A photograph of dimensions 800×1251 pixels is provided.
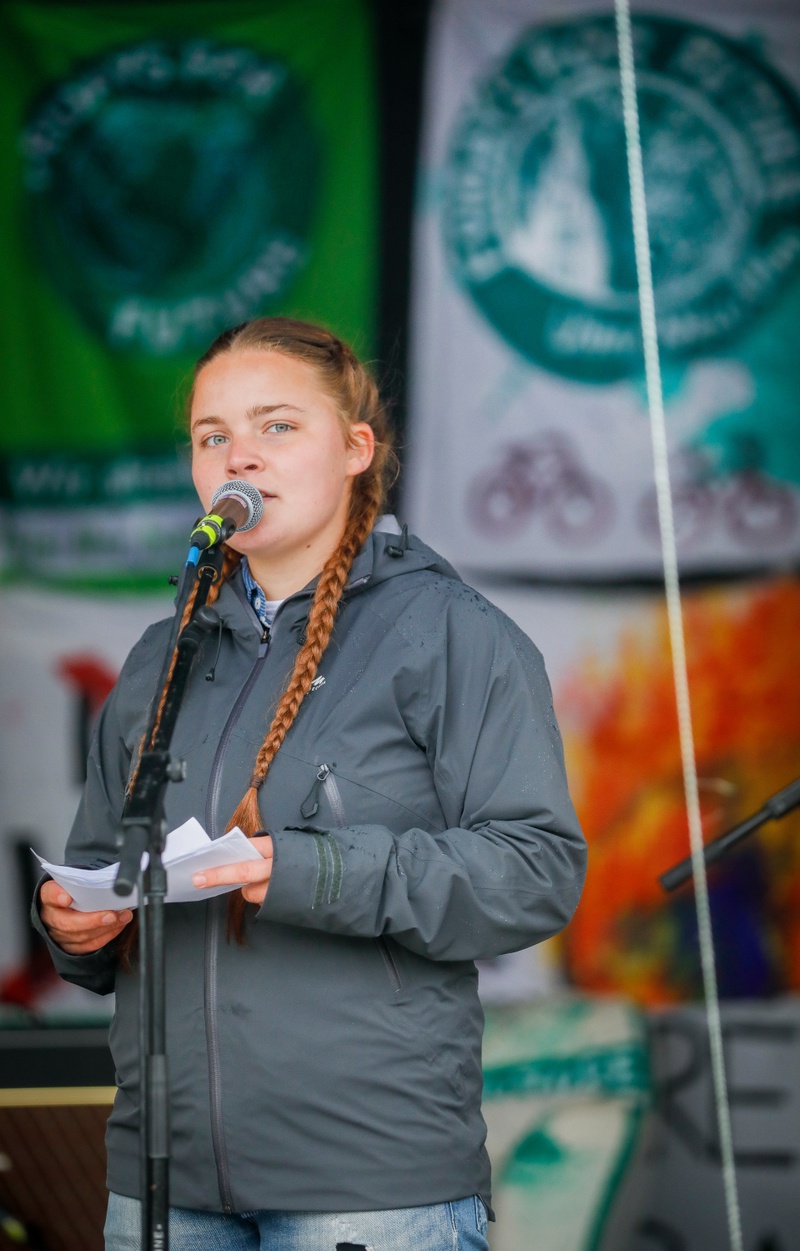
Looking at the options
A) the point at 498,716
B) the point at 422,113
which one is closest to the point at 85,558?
the point at 422,113

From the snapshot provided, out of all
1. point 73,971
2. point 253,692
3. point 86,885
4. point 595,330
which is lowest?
point 73,971

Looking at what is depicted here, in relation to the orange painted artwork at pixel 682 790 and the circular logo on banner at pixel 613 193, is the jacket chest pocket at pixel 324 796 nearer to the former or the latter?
the orange painted artwork at pixel 682 790

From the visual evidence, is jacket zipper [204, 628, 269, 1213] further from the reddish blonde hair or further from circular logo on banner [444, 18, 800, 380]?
circular logo on banner [444, 18, 800, 380]

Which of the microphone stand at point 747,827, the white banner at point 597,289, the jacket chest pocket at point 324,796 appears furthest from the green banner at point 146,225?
the jacket chest pocket at point 324,796

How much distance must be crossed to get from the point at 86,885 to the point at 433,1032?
440 mm

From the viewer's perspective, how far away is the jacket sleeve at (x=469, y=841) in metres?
1.47

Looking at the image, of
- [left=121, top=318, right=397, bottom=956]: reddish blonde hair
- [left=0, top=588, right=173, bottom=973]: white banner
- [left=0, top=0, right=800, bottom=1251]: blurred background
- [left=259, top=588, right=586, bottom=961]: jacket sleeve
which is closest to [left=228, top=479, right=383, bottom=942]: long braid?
[left=121, top=318, right=397, bottom=956]: reddish blonde hair

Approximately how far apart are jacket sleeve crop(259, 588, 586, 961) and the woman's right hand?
26 centimetres

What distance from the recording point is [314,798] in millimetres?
1577

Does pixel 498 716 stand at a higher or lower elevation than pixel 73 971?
higher

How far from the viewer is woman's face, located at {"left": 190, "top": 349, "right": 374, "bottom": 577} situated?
1.74 metres

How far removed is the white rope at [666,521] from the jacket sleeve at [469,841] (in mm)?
1725

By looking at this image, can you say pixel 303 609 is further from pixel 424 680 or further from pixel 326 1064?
pixel 326 1064

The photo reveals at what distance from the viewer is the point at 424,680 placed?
64.3 inches
